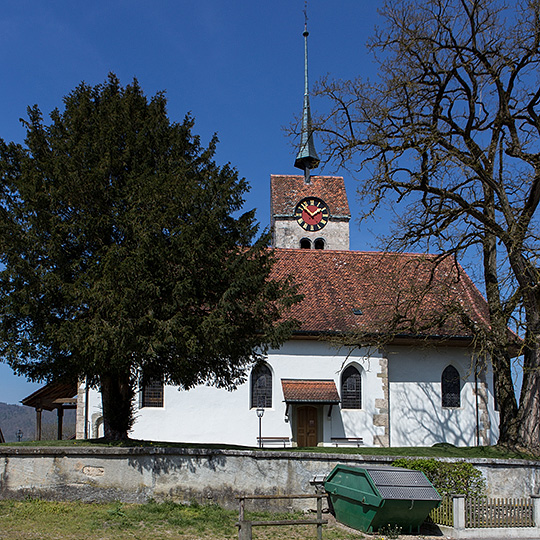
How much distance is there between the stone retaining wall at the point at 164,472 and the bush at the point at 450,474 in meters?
0.44

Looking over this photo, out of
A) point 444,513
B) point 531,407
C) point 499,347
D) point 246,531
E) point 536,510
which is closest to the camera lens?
point 246,531

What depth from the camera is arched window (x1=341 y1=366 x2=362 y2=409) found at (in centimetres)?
2441

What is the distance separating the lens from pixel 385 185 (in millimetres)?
17547

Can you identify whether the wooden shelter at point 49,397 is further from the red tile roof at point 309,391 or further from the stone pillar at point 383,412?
the stone pillar at point 383,412

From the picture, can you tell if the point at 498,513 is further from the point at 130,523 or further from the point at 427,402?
the point at 427,402

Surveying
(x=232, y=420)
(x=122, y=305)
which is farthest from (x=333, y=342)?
(x=122, y=305)

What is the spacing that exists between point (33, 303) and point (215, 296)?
157 inches

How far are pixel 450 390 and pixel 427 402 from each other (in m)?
1.10

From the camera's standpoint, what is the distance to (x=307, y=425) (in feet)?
78.9

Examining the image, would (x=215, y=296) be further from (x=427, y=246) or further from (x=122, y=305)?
(x=427, y=246)

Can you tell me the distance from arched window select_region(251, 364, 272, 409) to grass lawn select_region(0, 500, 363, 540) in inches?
413

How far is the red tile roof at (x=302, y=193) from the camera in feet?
138

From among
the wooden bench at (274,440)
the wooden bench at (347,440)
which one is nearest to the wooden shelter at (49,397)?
the wooden bench at (274,440)

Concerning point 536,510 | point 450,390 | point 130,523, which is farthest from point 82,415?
point 536,510
